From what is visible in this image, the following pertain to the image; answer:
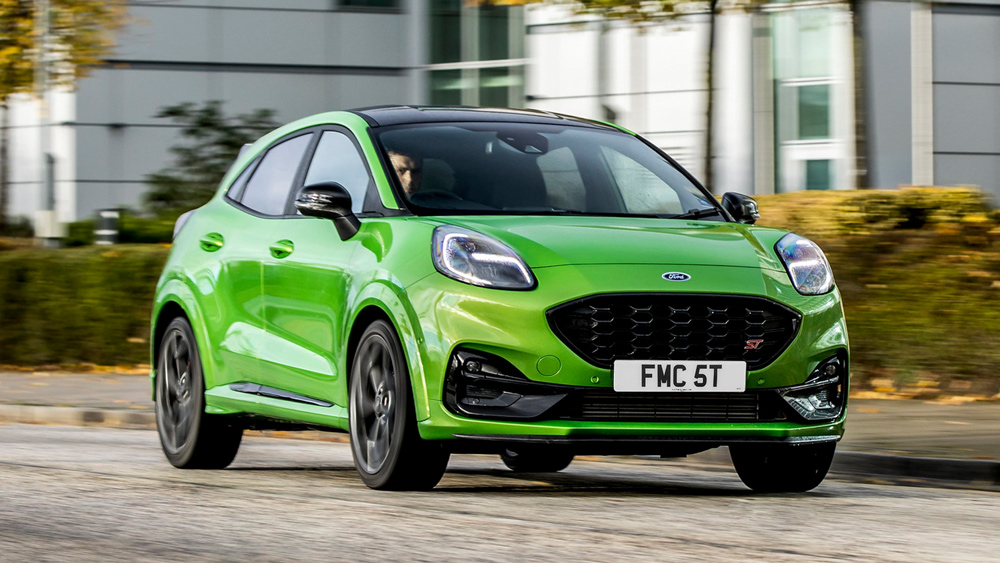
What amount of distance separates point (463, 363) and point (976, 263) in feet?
22.5

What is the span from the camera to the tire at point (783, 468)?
7.41 m

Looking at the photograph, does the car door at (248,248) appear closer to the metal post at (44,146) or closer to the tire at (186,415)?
the tire at (186,415)

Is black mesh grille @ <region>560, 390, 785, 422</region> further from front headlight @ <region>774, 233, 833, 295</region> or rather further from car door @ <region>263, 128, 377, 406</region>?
car door @ <region>263, 128, 377, 406</region>

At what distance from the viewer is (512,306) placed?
647cm

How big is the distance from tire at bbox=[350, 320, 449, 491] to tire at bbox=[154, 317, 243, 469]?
1.66m

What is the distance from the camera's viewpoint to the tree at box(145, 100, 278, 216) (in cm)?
2756

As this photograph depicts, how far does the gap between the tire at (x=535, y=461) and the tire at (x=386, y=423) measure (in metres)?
1.66

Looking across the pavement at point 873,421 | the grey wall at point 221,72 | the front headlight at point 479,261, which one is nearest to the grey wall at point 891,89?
the pavement at point 873,421

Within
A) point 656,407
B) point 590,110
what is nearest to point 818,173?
point 590,110

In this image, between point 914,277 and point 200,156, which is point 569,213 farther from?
point 200,156

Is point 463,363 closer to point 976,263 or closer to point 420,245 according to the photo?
point 420,245

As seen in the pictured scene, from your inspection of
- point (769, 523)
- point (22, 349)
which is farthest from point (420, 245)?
point (22, 349)

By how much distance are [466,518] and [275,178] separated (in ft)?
9.31

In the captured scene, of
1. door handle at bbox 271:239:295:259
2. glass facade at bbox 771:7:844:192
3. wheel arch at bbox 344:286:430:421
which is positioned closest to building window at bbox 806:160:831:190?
glass facade at bbox 771:7:844:192
